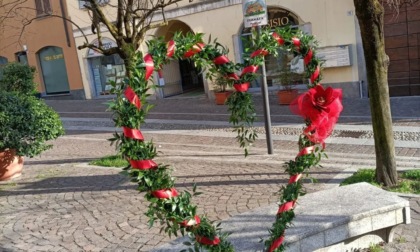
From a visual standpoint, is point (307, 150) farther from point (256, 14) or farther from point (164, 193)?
point (256, 14)

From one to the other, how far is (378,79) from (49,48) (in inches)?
772

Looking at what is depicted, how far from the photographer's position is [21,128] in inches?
267

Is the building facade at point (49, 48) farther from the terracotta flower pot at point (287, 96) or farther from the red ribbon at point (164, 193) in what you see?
the red ribbon at point (164, 193)

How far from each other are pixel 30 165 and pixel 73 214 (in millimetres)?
3773

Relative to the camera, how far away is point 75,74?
818 inches

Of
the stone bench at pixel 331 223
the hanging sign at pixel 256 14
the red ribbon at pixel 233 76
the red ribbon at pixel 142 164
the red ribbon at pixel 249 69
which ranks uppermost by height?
the hanging sign at pixel 256 14

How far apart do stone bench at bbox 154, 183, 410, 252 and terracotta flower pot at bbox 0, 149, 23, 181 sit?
4.73 meters

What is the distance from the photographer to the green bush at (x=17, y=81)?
25.8ft

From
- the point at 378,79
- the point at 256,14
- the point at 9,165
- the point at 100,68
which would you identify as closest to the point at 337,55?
the point at 256,14

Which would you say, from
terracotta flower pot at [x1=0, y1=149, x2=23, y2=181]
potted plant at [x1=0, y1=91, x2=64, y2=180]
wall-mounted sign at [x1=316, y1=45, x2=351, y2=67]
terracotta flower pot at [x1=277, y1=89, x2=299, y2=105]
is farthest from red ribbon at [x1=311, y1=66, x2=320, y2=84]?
wall-mounted sign at [x1=316, y1=45, x2=351, y2=67]

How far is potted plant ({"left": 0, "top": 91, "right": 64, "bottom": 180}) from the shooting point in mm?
6621

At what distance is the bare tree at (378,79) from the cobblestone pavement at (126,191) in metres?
0.57

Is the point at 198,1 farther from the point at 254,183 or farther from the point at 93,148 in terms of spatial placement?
the point at 254,183

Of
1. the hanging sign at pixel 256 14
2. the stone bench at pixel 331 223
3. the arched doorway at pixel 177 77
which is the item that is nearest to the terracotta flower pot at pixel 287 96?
the arched doorway at pixel 177 77
